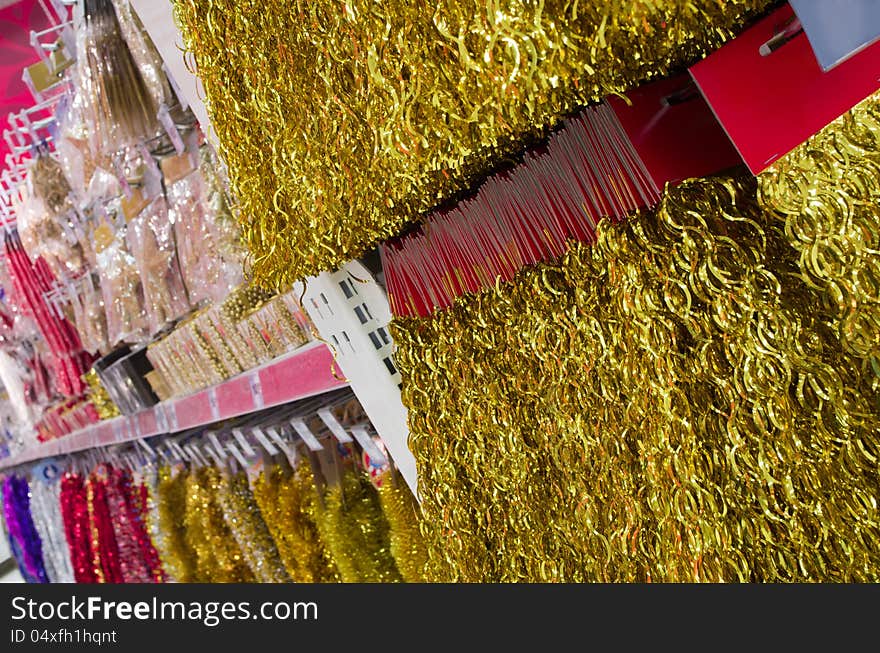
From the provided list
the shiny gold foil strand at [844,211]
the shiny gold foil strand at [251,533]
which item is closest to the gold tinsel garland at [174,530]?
the shiny gold foil strand at [251,533]

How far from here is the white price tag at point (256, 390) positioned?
1251mm

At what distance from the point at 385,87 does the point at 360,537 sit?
0.93 meters

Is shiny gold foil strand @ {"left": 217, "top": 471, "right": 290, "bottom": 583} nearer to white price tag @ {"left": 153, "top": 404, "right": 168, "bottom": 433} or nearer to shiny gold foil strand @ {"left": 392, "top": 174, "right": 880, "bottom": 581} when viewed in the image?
white price tag @ {"left": 153, "top": 404, "right": 168, "bottom": 433}

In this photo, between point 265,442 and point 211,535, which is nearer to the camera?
point 265,442

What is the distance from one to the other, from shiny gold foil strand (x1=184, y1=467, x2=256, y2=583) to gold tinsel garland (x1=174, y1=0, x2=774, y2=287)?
1.11m

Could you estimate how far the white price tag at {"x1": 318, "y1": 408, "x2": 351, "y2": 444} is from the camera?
4.10ft

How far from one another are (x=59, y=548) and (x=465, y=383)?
255 cm

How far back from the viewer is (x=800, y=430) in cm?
44

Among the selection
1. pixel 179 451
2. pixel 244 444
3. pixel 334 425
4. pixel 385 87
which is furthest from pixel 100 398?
pixel 385 87

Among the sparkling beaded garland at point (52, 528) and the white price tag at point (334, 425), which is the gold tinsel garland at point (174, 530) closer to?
the white price tag at point (334, 425)

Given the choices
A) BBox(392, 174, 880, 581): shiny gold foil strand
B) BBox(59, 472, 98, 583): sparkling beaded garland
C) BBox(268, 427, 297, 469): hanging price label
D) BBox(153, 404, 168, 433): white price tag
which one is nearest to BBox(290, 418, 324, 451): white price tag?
BBox(268, 427, 297, 469): hanging price label

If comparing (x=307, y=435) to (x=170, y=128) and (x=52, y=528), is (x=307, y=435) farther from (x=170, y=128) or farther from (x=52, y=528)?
(x=52, y=528)

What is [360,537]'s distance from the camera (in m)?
1.24

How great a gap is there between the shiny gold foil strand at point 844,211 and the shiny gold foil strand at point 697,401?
41 millimetres
